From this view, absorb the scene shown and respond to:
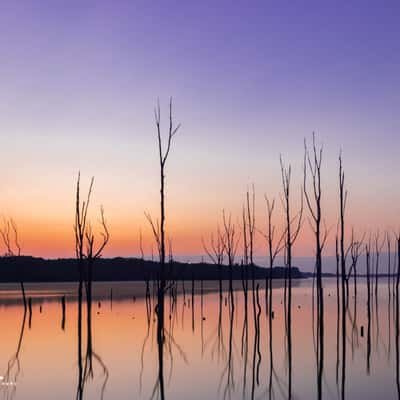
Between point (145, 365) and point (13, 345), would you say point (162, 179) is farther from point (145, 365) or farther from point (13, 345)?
point (13, 345)

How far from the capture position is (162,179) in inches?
754

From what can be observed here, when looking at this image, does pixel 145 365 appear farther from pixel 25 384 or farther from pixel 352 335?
pixel 352 335

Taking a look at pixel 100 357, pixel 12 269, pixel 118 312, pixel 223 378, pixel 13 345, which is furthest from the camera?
pixel 12 269

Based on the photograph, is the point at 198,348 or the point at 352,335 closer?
the point at 198,348

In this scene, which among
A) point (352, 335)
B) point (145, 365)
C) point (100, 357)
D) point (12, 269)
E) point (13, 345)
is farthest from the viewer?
point (12, 269)

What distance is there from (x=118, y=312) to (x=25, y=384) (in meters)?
22.4

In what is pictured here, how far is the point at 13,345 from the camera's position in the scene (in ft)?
66.7

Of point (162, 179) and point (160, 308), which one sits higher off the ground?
point (162, 179)

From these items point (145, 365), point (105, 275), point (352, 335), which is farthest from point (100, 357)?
point (105, 275)

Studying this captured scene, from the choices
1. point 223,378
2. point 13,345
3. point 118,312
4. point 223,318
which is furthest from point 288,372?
point 118,312

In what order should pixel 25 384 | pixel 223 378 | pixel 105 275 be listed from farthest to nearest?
pixel 105 275 < pixel 223 378 < pixel 25 384

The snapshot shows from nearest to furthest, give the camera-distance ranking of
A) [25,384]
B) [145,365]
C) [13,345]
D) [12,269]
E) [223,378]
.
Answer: [25,384] → [223,378] → [145,365] → [13,345] → [12,269]

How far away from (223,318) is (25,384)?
19.1m

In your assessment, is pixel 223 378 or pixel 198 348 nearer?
pixel 223 378
